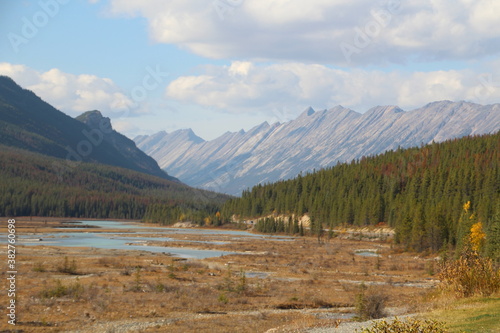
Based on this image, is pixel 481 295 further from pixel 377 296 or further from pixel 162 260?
pixel 162 260

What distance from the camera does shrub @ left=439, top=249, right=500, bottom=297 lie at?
30891 millimetres

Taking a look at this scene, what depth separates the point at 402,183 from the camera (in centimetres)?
18988

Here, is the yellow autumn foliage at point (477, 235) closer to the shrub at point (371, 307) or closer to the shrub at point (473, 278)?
the shrub at point (371, 307)

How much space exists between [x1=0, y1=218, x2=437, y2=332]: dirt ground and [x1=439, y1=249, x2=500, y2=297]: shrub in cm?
343

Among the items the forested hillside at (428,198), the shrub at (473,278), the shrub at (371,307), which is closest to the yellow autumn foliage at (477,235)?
the forested hillside at (428,198)

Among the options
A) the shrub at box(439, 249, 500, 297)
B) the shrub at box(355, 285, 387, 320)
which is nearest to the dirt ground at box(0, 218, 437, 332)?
the shrub at box(355, 285, 387, 320)

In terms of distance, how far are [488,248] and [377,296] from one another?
45.7m

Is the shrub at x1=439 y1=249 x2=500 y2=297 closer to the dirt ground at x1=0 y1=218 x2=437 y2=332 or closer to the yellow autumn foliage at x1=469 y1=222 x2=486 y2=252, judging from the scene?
the dirt ground at x1=0 y1=218 x2=437 y2=332

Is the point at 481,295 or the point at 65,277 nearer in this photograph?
the point at 481,295

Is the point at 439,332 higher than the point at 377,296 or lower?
higher

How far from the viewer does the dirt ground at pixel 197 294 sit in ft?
111

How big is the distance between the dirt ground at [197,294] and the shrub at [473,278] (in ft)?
11.3

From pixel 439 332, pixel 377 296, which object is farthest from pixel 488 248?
pixel 439 332

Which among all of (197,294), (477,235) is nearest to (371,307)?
(197,294)
